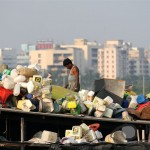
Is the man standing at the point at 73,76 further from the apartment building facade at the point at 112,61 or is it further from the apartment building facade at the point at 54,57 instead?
the apartment building facade at the point at 112,61

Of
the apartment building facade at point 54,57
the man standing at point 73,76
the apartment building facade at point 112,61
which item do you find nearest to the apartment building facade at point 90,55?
the apartment building facade at point 112,61

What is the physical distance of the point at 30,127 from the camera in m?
12.1

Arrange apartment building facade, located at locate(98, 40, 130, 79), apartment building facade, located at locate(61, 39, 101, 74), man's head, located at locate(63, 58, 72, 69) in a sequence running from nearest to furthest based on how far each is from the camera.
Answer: man's head, located at locate(63, 58, 72, 69), apartment building facade, located at locate(98, 40, 130, 79), apartment building facade, located at locate(61, 39, 101, 74)

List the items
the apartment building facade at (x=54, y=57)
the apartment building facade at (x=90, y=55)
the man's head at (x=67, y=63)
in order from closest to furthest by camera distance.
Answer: the man's head at (x=67, y=63) < the apartment building facade at (x=54, y=57) < the apartment building facade at (x=90, y=55)

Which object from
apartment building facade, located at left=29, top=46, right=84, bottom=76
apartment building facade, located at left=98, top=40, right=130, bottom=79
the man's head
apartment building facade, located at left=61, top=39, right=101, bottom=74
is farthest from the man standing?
apartment building facade, located at left=61, top=39, right=101, bottom=74

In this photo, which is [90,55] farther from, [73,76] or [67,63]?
[67,63]

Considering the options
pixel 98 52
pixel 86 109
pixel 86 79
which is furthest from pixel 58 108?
pixel 98 52

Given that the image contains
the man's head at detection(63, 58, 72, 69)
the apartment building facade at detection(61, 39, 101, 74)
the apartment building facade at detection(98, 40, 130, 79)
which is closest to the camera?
the man's head at detection(63, 58, 72, 69)

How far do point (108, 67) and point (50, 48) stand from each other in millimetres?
22400

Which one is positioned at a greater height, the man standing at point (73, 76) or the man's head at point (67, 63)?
the man's head at point (67, 63)

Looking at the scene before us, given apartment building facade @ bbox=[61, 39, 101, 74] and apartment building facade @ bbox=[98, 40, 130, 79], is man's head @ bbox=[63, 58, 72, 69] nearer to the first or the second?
apartment building facade @ bbox=[98, 40, 130, 79]

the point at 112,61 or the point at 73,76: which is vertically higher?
the point at 112,61

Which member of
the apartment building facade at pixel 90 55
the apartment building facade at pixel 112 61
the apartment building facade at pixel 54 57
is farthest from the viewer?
the apartment building facade at pixel 90 55

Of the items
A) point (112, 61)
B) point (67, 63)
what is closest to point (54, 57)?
point (112, 61)
